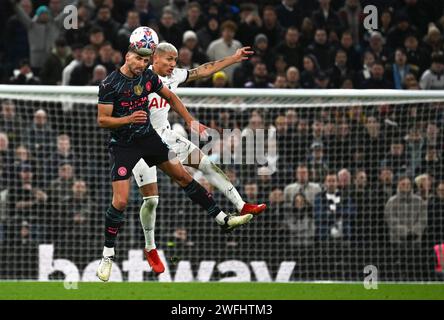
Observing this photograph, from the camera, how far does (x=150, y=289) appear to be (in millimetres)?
14312

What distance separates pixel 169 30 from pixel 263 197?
3.44 metres

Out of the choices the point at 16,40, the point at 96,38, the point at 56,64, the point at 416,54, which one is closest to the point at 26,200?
the point at 56,64

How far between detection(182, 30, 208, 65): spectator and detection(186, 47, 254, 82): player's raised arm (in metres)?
5.10

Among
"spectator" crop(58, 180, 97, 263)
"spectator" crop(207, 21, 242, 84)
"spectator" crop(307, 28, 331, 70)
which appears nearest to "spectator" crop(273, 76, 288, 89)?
"spectator" crop(207, 21, 242, 84)

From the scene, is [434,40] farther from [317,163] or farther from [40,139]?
[40,139]

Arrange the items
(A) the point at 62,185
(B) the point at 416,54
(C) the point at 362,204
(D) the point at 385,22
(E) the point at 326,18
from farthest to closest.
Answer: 1. (D) the point at 385,22
2. (E) the point at 326,18
3. (B) the point at 416,54
4. (C) the point at 362,204
5. (A) the point at 62,185

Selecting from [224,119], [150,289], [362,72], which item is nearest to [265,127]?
[224,119]

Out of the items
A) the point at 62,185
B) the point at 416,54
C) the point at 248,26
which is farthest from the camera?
the point at 416,54

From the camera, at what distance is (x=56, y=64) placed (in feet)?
58.4

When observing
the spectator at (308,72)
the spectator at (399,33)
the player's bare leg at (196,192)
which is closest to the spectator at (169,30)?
the spectator at (308,72)

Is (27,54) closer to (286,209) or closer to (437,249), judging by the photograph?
(286,209)

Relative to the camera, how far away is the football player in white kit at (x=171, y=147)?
41.4ft

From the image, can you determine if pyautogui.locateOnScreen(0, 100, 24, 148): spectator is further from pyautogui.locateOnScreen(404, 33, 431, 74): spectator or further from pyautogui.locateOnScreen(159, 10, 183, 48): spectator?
pyautogui.locateOnScreen(404, 33, 431, 74): spectator

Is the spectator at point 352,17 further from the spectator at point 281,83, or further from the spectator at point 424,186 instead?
the spectator at point 424,186
